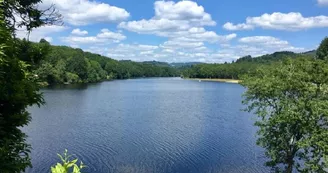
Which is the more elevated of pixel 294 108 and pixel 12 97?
pixel 12 97

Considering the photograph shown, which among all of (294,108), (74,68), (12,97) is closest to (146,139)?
(294,108)

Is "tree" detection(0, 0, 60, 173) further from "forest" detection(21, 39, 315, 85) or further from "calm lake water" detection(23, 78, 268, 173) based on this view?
"calm lake water" detection(23, 78, 268, 173)

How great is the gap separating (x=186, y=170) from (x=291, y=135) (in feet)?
29.5

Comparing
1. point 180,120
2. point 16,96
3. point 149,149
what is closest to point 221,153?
point 149,149

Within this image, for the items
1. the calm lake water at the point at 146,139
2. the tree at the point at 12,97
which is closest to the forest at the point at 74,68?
the tree at the point at 12,97

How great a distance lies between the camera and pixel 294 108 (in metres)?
16.4

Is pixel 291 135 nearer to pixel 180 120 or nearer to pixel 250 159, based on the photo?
pixel 250 159

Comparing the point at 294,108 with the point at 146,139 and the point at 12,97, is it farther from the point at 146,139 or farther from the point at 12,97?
the point at 146,139

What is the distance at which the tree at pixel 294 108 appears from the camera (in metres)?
15.8

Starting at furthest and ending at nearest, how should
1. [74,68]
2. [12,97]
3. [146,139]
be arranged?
[74,68], [146,139], [12,97]

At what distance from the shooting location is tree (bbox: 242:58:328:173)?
1581 cm

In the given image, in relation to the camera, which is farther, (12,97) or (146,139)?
(146,139)

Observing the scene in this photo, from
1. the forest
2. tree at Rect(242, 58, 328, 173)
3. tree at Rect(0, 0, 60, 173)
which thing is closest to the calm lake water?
tree at Rect(242, 58, 328, 173)

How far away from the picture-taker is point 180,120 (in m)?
42.6
